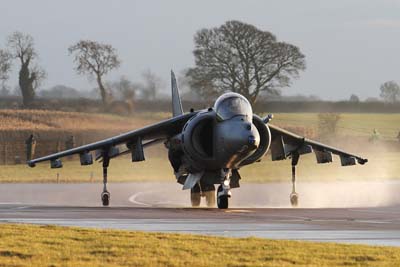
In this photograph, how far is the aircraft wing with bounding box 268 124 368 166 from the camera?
2964 centimetres

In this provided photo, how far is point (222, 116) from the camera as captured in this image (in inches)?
995

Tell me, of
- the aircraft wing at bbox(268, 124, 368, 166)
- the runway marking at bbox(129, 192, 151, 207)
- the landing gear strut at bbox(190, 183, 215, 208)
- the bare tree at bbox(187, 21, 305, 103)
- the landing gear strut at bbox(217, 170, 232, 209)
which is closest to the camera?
the landing gear strut at bbox(217, 170, 232, 209)

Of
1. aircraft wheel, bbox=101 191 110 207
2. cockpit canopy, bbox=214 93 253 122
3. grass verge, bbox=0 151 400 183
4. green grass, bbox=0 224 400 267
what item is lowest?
green grass, bbox=0 224 400 267

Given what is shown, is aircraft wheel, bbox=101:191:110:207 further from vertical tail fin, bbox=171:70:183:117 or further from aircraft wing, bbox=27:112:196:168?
vertical tail fin, bbox=171:70:183:117

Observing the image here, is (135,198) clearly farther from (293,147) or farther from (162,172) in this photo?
(162,172)

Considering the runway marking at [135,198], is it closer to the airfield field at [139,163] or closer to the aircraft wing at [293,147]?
the aircraft wing at [293,147]

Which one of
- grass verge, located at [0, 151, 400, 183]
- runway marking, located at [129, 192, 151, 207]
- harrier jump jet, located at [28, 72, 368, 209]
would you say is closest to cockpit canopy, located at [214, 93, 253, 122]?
harrier jump jet, located at [28, 72, 368, 209]

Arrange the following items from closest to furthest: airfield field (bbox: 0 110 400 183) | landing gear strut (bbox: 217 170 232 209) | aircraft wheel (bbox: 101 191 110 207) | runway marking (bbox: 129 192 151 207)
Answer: landing gear strut (bbox: 217 170 232 209) → aircraft wheel (bbox: 101 191 110 207) → runway marking (bbox: 129 192 151 207) → airfield field (bbox: 0 110 400 183)

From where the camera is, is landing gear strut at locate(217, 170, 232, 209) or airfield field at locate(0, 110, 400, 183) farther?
airfield field at locate(0, 110, 400, 183)

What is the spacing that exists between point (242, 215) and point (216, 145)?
3.25 metres

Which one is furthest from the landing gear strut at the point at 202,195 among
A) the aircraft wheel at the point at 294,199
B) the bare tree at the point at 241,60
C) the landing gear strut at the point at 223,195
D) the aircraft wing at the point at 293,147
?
the bare tree at the point at 241,60

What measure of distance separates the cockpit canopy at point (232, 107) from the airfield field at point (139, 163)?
24752 mm

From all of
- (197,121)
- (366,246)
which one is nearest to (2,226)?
(366,246)

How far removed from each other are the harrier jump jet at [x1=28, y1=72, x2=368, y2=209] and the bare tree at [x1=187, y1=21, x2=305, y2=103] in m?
44.8
